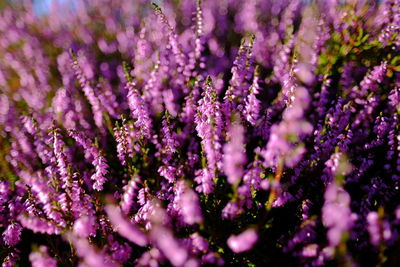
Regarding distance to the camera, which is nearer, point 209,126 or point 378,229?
point 378,229

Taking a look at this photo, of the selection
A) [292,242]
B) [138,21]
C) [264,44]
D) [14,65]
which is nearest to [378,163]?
[292,242]

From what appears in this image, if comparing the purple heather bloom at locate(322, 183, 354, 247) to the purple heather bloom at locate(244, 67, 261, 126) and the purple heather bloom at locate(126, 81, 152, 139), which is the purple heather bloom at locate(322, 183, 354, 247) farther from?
the purple heather bloom at locate(126, 81, 152, 139)

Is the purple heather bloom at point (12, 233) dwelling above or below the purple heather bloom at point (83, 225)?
above

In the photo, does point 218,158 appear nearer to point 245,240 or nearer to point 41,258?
point 245,240

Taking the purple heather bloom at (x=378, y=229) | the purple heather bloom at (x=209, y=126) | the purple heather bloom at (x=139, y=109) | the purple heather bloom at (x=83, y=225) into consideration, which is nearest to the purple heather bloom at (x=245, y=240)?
the purple heather bloom at (x=209, y=126)

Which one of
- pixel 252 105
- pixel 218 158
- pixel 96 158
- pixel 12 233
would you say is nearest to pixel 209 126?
pixel 218 158

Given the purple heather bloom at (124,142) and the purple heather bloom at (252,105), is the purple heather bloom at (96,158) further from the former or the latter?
the purple heather bloom at (252,105)

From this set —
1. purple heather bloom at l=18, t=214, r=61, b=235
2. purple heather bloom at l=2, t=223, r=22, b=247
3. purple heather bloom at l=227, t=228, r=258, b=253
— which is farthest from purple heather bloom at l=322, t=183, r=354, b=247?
purple heather bloom at l=2, t=223, r=22, b=247

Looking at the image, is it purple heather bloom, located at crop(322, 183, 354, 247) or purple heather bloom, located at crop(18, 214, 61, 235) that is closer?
purple heather bloom, located at crop(322, 183, 354, 247)
